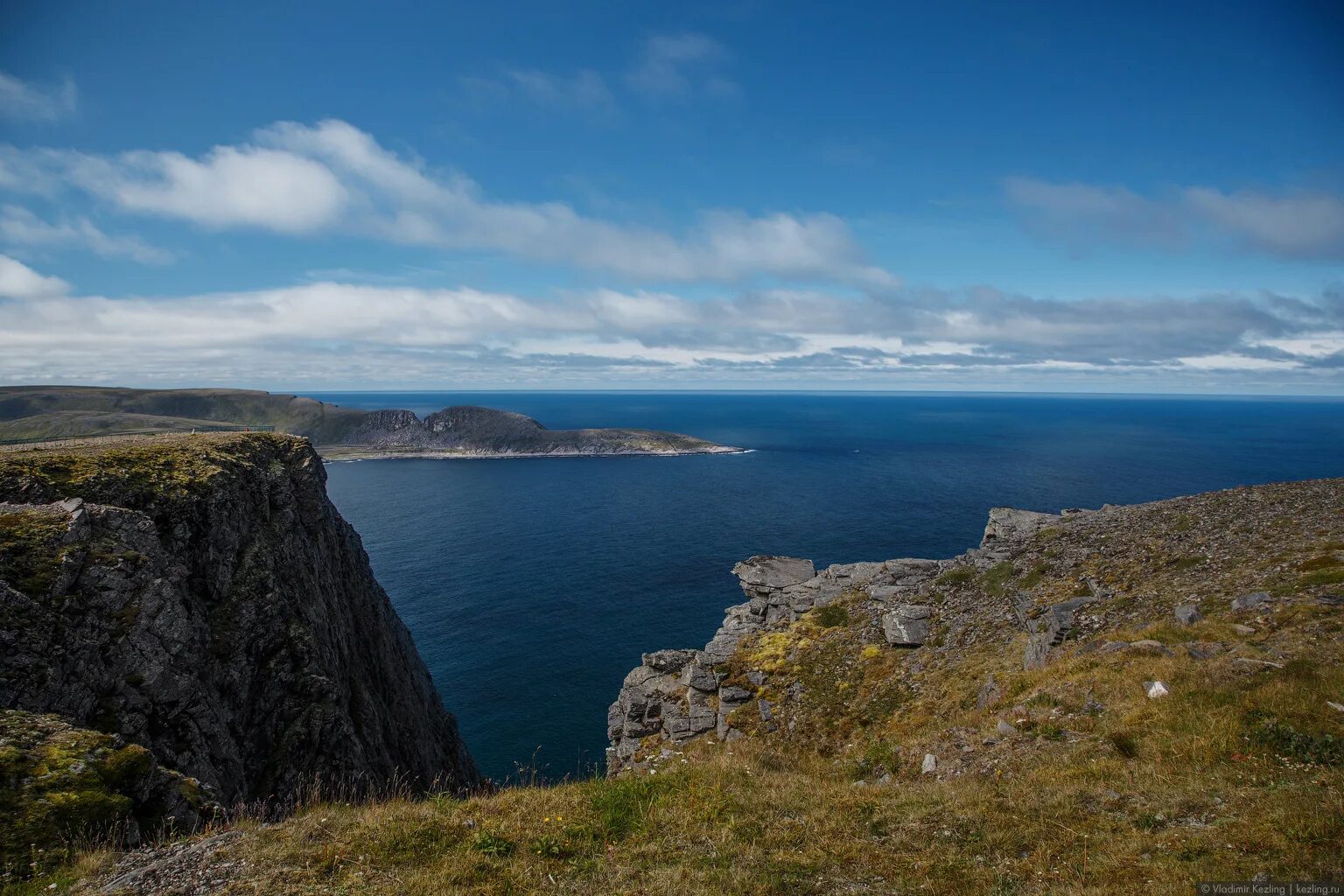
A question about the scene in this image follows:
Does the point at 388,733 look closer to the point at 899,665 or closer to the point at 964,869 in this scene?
the point at 899,665

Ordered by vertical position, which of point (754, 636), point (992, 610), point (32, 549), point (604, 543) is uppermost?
point (32, 549)

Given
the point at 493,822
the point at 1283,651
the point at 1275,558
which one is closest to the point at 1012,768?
the point at 1283,651

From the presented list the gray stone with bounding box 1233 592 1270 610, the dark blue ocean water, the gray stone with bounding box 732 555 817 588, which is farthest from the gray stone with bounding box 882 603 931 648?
the dark blue ocean water

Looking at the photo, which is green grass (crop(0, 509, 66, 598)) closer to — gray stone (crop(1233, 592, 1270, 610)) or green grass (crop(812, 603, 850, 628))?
green grass (crop(812, 603, 850, 628))

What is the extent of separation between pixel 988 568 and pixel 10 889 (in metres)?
40.4

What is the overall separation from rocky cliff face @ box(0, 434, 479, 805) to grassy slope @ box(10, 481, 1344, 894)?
4.46 m

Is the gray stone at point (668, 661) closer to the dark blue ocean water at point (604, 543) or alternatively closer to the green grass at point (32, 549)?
the dark blue ocean water at point (604, 543)

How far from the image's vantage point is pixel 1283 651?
16844mm

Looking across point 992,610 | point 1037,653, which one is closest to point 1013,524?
point 992,610

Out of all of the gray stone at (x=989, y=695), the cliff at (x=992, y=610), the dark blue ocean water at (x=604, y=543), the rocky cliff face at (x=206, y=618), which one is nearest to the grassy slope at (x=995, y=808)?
the gray stone at (x=989, y=695)

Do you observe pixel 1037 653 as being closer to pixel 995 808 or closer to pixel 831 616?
pixel 995 808

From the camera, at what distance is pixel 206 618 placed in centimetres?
2559

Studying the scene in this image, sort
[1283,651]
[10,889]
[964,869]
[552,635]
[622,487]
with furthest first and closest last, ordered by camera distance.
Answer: [622,487] → [552,635] → [1283,651] → [964,869] → [10,889]

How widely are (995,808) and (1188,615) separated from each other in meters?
15.8
